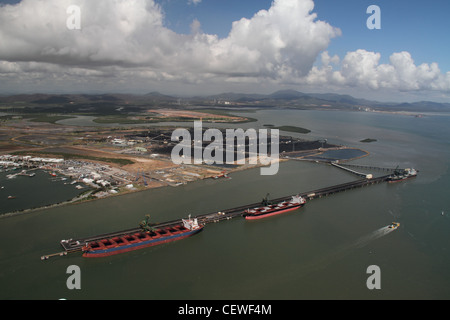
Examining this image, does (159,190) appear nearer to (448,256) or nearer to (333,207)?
(333,207)

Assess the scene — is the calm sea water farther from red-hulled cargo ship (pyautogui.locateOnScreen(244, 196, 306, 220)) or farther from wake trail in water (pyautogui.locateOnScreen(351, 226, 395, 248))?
red-hulled cargo ship (pyautogui.locateOnScreen(244, 196, 306, 220))

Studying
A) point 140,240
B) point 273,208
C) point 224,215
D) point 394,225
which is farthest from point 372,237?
point 140,240

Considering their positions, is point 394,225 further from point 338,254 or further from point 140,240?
point 140,240

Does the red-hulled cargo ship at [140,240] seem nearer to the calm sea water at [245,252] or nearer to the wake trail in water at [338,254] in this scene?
the calm sea water at [245,252]

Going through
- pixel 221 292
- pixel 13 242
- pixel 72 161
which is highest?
pixel 72 161

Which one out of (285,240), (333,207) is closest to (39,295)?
(285,240)

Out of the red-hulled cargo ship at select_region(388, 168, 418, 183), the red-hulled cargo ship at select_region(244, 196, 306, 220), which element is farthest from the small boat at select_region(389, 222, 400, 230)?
the red-hulled cargo ship at select_region(388, 168, 418, 183)

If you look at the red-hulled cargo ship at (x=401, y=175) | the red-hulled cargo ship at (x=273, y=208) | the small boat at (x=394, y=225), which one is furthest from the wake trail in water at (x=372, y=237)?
the red-hulled cargo ship at (x=401, y=175)

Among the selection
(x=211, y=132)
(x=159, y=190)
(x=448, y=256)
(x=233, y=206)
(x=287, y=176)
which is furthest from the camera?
(x=211, y=132)
